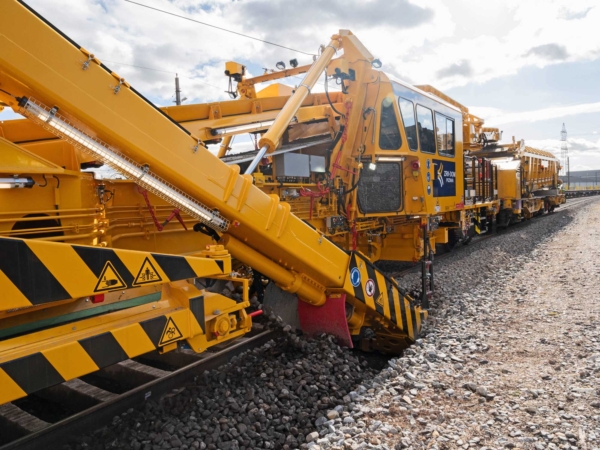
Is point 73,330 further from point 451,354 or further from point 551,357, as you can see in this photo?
point 551,357

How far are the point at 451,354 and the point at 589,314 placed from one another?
2499 mm

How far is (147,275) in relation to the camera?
2797 mm

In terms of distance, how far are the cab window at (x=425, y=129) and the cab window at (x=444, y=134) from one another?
0.26m

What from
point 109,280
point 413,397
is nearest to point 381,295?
point 413,397

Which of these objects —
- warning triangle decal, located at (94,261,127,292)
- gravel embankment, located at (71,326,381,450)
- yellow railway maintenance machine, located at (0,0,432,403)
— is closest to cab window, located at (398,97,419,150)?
yellow railway maintenance machine, located at (0,0,432,403)

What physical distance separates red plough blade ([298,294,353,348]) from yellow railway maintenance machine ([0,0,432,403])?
0.02m

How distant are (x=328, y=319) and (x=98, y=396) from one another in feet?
7.53

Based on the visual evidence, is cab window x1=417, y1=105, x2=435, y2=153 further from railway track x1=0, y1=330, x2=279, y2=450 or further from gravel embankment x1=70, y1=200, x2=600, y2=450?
railway track x1=0, y1=330, x2=279, y2=450

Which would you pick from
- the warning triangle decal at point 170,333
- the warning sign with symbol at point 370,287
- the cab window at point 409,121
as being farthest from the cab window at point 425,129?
the warning triangle decal at point 170,333

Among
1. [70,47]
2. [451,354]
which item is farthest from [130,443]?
[451,354]

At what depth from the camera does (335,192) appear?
6953mm

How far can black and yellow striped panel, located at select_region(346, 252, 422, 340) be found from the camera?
15.2 ft

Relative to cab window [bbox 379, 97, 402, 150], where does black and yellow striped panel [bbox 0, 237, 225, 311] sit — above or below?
below

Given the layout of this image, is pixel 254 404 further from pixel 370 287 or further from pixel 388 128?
pixel 388 128
